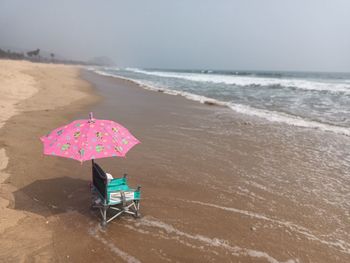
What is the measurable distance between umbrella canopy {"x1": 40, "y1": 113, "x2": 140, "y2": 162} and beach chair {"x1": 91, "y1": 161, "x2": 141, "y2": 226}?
0.47m

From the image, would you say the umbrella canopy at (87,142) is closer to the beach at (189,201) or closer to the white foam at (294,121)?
the beach at (189,201)

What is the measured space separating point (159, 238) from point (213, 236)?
861 mm

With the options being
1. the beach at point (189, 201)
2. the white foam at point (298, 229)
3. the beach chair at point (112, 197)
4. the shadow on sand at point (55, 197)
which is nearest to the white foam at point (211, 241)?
the beach at point (189, 201)

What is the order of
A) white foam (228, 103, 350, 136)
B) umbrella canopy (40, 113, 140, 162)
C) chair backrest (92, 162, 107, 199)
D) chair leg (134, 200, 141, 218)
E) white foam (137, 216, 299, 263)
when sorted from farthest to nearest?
white foam (228, 103, 350, 136) → chair leg (134, 200, 141, 218) → chair backrest (92, 162, 107, 199) → umbrella canopy (40, 113, 140, 162) → white foam (137, 216, 299, 263)

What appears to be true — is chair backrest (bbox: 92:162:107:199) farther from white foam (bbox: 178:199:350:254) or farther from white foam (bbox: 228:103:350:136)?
white foam (bbox: 228:103:350:136)

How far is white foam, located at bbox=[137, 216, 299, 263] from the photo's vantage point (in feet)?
14.3

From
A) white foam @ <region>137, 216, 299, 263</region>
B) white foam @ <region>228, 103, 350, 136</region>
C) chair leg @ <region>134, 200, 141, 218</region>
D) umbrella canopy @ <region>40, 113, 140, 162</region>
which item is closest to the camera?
white foam @ <region>137, 216, 299, 263</region>

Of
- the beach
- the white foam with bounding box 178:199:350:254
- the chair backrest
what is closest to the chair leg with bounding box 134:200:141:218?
the beach

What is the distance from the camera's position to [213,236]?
4770mm

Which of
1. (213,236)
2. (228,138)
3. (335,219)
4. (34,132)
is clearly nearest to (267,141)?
(228,138)

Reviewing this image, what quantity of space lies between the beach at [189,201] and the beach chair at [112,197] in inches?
7.5

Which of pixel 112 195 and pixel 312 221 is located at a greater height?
pixel 112 195

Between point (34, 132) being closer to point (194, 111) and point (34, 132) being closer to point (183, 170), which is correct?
point (183, 170)

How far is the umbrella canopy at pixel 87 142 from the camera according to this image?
4555mm
